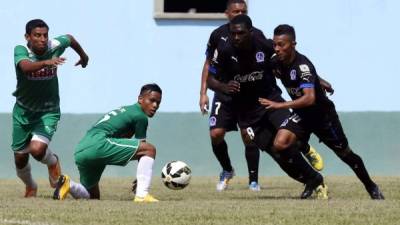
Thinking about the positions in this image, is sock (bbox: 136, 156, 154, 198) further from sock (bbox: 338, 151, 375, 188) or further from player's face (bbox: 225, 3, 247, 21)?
player's face (bbox: 225, 3, 247, 21)

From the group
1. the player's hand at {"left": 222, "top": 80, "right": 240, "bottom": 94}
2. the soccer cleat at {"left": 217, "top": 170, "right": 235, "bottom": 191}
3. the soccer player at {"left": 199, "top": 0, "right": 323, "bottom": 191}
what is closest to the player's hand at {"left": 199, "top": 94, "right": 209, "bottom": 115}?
the soccer player at {"left": 199, "top": 0, "right": 323, "bottom": 191}

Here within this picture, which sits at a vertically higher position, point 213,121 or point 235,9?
point 235,9

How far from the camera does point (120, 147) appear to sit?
11.0m

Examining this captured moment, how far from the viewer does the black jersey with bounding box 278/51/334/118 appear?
10984 mm

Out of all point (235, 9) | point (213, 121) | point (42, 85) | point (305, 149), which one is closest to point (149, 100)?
point (42, 85)

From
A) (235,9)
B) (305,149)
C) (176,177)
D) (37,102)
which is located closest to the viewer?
(176,177)

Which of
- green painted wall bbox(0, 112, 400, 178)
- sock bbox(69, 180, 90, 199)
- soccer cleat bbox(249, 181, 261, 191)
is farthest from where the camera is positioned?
green painted wall bbox(0, 112, 400, 178)

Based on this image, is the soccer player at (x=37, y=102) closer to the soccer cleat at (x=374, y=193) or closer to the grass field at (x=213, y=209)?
the grass field at (x=213, y=209)

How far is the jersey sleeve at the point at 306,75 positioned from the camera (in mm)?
10945

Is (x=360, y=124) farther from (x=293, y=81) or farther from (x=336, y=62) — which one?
(x=293, y=81)

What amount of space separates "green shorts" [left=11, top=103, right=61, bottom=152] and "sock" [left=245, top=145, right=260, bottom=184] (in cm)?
239

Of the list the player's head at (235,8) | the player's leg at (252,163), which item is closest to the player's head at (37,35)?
the player's head at (235,8)

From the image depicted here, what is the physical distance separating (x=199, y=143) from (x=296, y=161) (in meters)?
5.81

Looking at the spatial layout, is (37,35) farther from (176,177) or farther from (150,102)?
(176,177)
